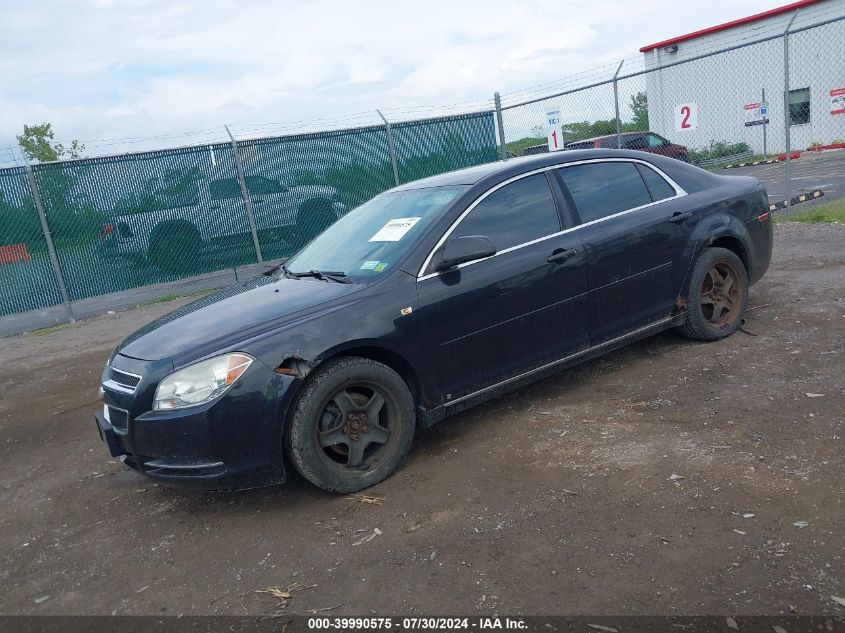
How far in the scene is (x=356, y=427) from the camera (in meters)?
3.82

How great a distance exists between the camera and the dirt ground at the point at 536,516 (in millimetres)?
2807

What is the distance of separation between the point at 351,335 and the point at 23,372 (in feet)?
19.3

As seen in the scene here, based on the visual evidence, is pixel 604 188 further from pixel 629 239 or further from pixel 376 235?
pixel 376 235

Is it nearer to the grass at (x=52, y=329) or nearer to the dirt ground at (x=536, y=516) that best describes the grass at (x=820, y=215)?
the dirt ground at (x=536, y=516)

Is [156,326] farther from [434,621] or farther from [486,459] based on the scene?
[434,621]

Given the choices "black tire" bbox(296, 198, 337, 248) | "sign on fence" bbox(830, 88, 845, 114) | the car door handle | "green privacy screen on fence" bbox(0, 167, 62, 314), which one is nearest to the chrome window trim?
the car door handle

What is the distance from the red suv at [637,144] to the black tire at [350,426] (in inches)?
458

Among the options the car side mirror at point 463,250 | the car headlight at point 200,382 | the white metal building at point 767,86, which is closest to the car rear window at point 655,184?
the car side mirror at point 463,250

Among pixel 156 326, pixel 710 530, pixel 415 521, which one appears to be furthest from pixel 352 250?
pixel 710 530

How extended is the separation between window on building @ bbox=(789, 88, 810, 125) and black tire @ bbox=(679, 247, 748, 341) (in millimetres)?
22701

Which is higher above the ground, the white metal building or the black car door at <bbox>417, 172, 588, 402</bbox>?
the white metal building

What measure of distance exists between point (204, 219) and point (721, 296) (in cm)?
871

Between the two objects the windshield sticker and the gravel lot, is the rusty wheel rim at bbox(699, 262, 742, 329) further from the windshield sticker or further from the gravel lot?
the gravel lot

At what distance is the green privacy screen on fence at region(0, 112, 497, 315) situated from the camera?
10477 millimetres
